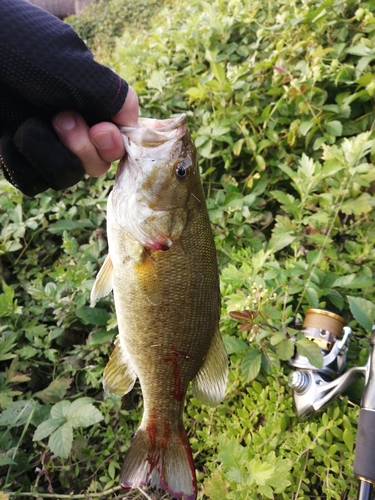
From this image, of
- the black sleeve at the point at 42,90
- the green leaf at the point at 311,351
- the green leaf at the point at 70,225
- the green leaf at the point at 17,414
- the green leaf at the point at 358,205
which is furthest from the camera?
the green leaf at the point at 70,225

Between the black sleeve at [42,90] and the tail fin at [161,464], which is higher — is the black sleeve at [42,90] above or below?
above

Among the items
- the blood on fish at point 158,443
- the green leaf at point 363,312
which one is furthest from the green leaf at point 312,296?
the blood on fish at point 158,443

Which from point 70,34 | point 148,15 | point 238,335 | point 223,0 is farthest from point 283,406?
point 148,15

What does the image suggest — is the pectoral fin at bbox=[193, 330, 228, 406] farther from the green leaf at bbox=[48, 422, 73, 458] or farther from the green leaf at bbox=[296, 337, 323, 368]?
the green leaf at bbox=[48, 422, 73, 458]

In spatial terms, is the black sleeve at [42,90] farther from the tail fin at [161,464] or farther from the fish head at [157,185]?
the tail fin at [161,464]

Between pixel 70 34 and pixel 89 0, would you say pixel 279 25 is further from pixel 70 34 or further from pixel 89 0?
pixel 89 0

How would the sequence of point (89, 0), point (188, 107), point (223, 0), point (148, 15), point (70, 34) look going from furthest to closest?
point (89, 0)
point (148, 15)
point (223, 0)
point (188, 107)
point (70, 34)
